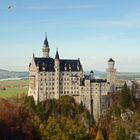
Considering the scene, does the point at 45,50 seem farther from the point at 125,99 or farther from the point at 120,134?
the point at 120,134

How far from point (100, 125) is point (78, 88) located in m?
12.1

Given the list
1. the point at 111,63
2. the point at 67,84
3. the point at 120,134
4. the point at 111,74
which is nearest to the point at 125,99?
the point at 111,74

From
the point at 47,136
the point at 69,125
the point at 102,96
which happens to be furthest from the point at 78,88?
the point at 47,136

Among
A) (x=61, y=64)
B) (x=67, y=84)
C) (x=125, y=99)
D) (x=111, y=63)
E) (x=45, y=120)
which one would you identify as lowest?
(x=45, y=120)

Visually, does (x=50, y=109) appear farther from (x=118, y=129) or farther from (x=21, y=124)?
(x=118, y=129)

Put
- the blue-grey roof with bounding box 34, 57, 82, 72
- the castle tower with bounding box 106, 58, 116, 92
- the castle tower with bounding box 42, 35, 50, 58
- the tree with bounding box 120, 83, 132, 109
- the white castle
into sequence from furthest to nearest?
1. the castle tower with bounding box 42, 35, 50, 58
2. the castle tower with bounding box 106, 58, 116, 92
3. the blue-grey roof with bounding box 34, 57, 82, 72
4. the white castle
5. the tree with bounding box 120, 83, 132, 109

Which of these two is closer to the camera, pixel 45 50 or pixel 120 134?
pixel 120 134

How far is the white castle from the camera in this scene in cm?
10144

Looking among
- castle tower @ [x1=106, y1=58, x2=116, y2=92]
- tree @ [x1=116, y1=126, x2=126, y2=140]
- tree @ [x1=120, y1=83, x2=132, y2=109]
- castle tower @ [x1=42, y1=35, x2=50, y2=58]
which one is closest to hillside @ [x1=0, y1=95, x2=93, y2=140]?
tree @ [x1=116, y1=126, x2=126, y2=140]

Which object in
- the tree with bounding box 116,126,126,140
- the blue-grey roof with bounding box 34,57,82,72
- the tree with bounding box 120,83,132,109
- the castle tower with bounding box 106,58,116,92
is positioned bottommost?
the tree with bounding box 116,126,126,140

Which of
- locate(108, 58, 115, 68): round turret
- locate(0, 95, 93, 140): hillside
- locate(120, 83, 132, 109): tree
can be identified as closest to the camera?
locate(0, 95, 93, 140): hillside

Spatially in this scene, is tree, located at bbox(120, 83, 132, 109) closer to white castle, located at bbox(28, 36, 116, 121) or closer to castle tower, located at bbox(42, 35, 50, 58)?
white castle, located at bbox(28, 36, 116, 121)

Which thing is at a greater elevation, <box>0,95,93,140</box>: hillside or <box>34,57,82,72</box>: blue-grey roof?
<box>34,57,82,72</box>: blue-grey roof

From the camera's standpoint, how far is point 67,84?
104m
